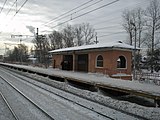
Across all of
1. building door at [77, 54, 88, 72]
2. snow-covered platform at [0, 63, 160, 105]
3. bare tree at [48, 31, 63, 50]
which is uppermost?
bare tree at [48, 31, 63, 50]

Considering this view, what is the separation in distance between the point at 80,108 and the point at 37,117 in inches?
100

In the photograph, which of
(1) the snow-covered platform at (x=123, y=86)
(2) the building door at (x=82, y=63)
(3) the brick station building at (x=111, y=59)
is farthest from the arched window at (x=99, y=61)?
(1) the snow-covered platform at (x=123, y=86)

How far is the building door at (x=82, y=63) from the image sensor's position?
119 ft

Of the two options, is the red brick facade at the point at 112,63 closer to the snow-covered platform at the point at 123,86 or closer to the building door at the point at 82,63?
the building door at the point at 82,63

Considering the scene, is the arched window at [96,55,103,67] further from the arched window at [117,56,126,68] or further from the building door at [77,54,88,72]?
the building door at [77,54,88,72]

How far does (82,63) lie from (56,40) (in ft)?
196

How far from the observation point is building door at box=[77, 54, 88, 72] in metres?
36.3

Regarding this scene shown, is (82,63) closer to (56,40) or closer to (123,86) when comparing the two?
(123,86)

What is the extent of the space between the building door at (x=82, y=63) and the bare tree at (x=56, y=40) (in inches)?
2174

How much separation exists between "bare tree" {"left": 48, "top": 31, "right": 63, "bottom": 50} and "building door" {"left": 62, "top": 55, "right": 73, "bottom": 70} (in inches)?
2036

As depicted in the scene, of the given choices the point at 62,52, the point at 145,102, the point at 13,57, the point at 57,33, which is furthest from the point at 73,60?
the point at 13,57

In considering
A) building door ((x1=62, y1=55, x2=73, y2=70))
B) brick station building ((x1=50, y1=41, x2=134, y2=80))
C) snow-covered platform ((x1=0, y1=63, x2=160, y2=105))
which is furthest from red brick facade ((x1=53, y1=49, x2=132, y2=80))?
building door ((x1=62, y1=55, x2=73, y2=70))

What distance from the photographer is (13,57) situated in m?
120

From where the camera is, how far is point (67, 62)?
1597 inches
